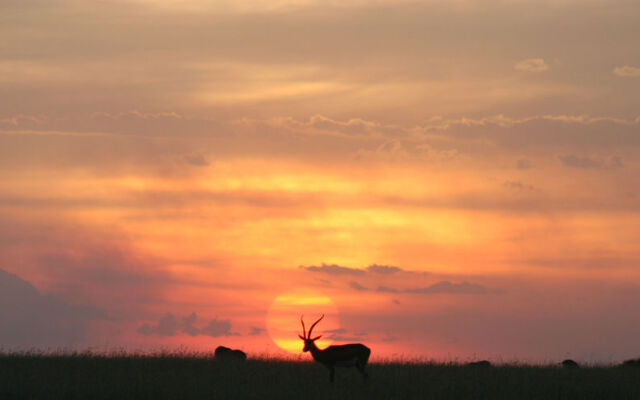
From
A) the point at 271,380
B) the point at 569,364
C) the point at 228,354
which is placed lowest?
the point at 271,380

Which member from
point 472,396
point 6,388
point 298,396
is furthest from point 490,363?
point 6,388

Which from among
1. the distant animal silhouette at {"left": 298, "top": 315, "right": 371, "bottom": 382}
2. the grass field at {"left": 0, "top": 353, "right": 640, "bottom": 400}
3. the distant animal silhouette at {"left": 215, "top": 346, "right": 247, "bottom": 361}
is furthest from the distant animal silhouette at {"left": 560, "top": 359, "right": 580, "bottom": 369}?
the distant animal silhouette at {"left": 215, "top": 346, "right": 247, "bottom": 361}

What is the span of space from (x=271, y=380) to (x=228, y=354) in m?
8.02

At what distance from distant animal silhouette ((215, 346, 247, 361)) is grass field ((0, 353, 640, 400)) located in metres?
1.60

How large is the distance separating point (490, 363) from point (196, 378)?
12240mm

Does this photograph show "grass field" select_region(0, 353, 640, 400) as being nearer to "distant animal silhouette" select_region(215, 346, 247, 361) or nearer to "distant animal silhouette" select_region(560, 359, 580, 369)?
"distant animal silhouette" select_region(560, 359, 580, 369)

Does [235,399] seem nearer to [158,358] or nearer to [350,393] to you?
[350,393]

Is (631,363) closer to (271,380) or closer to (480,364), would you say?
(480,364)

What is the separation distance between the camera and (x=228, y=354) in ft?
116

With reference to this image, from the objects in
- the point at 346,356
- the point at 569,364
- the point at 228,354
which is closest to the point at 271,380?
the point at 346,356

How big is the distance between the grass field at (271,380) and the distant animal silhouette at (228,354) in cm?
160

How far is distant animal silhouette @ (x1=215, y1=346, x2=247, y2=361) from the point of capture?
34.1 m

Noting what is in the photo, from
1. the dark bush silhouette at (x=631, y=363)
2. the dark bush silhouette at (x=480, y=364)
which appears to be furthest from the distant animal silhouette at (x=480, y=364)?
the dark bush silhouette at (x=631, y=363)

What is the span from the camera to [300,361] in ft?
107
